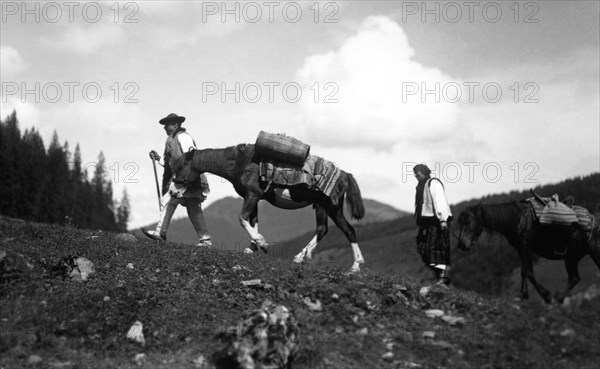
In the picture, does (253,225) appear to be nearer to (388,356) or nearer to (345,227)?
(345,227)

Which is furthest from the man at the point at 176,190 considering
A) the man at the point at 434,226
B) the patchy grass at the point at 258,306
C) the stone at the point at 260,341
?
the stone at the point at 260,341

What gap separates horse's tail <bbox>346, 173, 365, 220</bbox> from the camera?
50.9ft

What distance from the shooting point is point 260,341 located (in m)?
9.30

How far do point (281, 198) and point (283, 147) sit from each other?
3.98 feet

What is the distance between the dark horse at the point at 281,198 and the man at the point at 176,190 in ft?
4.36

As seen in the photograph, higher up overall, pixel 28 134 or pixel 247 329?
pixel 28 134

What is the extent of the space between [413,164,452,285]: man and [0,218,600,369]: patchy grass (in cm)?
77

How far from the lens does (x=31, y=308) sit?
1078cm

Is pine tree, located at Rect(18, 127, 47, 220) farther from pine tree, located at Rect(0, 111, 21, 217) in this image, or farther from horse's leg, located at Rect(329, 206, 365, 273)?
horse's leg, located at Rect(329, 206, 365, 273)

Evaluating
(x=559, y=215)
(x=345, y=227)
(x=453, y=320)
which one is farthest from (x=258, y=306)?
(x=559, y=215)

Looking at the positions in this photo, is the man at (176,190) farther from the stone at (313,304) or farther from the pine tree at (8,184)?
the pine tree at (8,184)

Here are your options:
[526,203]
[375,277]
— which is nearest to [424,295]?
[375,277]

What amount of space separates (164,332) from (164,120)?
8.20 m

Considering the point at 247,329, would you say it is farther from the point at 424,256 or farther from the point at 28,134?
the point at 28,134
